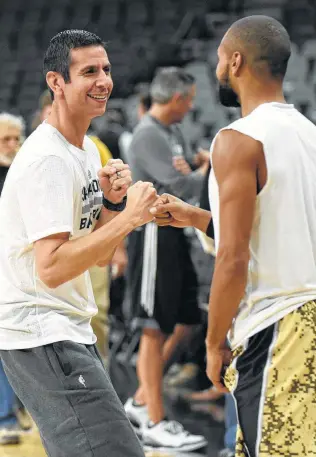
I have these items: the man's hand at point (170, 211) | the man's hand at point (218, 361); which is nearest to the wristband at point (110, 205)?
the man's hand at point (170, 211)

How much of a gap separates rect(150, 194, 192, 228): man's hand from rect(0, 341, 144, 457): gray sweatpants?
47cm

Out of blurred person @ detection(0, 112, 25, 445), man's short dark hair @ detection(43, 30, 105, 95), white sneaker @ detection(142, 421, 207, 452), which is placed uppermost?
man's short dark hair @ detection(43, 30, 105, 95)

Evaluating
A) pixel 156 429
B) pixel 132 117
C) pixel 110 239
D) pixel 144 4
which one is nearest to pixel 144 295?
pixel 156 429

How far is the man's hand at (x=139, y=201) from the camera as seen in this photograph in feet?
8.63

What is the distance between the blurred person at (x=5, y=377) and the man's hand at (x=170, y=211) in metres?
2.18

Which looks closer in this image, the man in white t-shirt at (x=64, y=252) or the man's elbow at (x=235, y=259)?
the man's elbow at (x=235, y=259)

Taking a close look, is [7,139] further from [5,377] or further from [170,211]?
[170,211]

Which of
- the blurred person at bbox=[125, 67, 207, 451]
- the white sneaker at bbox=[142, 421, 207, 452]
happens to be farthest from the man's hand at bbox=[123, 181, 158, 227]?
the white sneaker at bbox=[142, 421, 207, 452]

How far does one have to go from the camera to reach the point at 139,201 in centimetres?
266

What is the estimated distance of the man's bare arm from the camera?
2.32m

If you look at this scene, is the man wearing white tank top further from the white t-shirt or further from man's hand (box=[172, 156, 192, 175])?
man's hand (box=[172, 156, 192, 175])

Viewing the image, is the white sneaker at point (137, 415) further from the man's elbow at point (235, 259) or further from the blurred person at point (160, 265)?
the man's elbow at point (235, 259)

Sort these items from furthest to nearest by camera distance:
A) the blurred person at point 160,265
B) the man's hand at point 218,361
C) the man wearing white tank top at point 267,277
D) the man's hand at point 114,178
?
the blurred person at point 160,265 < the man's hand at point 114,178 < the man's hand at point 218,361 < the man wearing white tank top at point 267,277

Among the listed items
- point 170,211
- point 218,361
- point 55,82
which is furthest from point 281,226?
point 55,82
